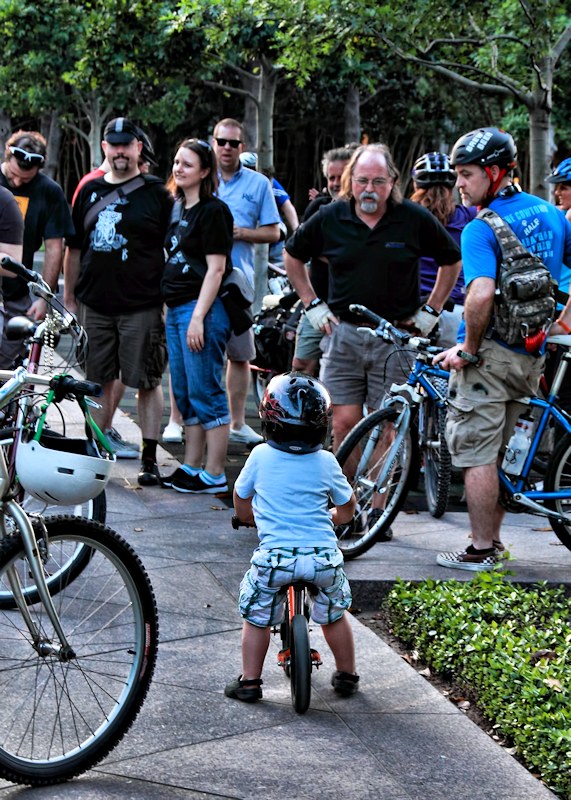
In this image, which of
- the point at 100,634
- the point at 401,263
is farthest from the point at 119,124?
the point at 100,634

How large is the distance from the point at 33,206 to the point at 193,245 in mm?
1042

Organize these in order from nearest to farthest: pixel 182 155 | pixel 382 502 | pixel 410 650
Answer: pixel 410 650
pixel 382 502
pixel 182 155

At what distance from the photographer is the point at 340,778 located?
400 cm

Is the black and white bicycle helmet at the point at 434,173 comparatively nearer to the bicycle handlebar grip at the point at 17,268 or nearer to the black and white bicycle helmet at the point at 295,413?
the bicycle handlebar grip at the point at 17,268

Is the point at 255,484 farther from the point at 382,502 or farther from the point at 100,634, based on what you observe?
the point at 382,502

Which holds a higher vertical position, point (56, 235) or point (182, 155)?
point (182, 155)

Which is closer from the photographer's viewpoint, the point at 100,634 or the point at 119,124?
the point at 100,634

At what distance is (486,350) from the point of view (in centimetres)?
624

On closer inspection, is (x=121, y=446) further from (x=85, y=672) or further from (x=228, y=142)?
(x=85, y=672)

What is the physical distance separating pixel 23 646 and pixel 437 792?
1330 mm

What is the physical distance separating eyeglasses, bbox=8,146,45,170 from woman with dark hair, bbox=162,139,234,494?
0.81 meters

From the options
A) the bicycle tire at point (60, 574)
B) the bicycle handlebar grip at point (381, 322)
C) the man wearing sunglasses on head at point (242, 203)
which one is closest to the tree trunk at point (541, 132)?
the man wearing sunglasses on head at point (242, 203)

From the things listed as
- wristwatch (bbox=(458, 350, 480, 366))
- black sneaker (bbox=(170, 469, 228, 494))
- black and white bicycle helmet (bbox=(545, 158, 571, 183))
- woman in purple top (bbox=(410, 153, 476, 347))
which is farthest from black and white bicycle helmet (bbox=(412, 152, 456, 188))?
black sneaker (bbox=(170, 469, 228, 494))

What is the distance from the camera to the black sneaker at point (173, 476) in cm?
797
